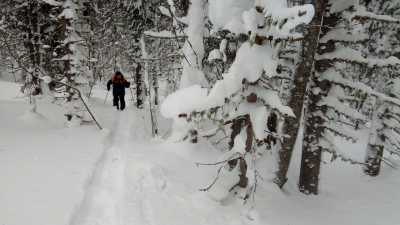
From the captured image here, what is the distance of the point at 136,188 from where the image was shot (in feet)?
21.9

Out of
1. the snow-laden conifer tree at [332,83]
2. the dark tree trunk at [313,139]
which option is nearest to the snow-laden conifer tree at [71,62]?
the dark tree trunk at [313,139]

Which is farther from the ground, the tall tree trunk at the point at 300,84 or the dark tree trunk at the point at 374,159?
the tall tree trunk at the point at 300,84

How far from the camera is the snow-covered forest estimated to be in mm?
5270

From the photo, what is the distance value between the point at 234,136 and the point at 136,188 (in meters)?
2.42

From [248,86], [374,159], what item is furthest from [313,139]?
[374,159]

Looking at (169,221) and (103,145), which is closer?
(169,221)

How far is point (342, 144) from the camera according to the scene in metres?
19.2

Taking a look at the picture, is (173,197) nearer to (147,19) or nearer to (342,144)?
(147,19)

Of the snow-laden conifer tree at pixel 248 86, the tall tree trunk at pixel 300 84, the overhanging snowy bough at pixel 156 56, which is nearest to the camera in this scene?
the snow-laden conifer tree at pixel 248 86

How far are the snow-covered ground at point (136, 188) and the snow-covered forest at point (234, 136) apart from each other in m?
0.04

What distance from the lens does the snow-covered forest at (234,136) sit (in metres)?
5.27

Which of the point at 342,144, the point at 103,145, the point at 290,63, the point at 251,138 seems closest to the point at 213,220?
the point at 251,138

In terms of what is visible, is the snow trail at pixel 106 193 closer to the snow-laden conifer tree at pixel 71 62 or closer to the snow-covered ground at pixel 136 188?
the snow-covered ground at pixel 136 188

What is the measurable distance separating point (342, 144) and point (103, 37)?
24.7m
